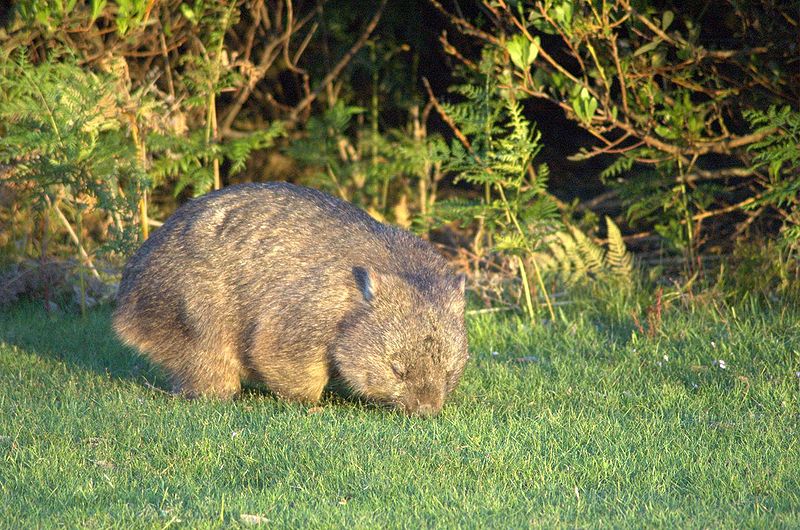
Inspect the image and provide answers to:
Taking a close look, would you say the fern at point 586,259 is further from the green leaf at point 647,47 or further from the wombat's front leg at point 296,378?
the wombat's front leg at point 296,378

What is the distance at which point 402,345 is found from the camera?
640 centimetres

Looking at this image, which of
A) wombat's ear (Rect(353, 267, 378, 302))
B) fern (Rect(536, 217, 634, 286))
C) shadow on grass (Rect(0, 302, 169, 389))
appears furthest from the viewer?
fern (Rect(536, 217, 634, 286))

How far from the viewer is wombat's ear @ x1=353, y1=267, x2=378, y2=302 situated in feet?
21.4

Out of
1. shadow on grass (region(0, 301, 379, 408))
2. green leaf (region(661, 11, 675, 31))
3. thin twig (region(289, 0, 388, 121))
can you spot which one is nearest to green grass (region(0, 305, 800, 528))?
shadow on grass (region(0, 301, 379, 408))

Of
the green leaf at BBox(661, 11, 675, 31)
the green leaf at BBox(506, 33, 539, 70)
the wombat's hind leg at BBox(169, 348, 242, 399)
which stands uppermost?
the green leaf at BBox(661, 11, 675, 31)

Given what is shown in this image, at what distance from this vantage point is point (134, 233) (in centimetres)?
925

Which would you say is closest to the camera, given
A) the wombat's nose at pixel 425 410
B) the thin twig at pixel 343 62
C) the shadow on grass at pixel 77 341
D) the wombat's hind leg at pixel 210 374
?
the wombat's nose at pixel 425 410

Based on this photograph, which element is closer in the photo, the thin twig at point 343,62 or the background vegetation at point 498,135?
the background vegetation at point 498,135

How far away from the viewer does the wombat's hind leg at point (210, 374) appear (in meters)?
6.85

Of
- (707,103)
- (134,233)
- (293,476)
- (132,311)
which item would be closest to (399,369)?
(293,476)

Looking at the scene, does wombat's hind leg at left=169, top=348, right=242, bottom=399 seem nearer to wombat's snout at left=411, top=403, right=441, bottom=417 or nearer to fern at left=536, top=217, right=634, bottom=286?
wombat's snout at left=411, top=403, right=441, bottom=417

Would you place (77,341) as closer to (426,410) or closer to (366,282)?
(366,282)

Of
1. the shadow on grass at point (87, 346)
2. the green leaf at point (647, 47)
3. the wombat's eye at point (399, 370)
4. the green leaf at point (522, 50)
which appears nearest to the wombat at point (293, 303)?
the wombat's eye at point (399, 370)

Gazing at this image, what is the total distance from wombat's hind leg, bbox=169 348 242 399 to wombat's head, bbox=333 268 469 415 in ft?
2.53
